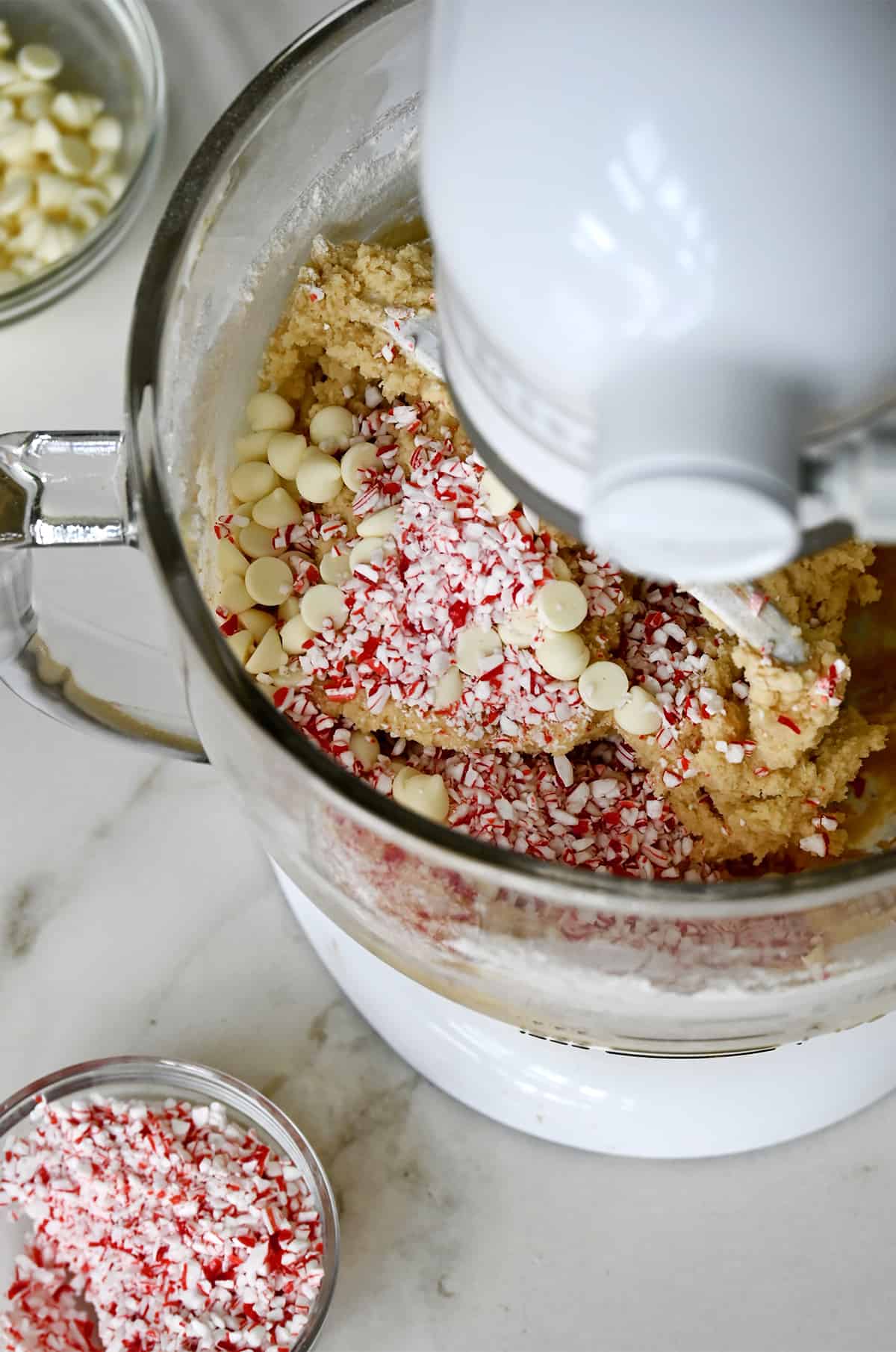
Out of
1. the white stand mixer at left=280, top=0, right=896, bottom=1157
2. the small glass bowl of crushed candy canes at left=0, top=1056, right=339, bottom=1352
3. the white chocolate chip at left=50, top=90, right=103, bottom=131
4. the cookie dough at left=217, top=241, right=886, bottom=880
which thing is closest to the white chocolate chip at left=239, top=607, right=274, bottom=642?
the cookie dough at left=217, top=241, right=886, bottom=880

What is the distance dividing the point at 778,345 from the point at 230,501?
0.46 meters

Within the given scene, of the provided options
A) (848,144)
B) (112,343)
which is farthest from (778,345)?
(112,343)

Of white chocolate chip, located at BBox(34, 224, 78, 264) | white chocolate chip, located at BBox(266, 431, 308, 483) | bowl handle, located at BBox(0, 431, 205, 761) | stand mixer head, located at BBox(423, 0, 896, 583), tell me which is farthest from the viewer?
white chocolate chip, located at BBox(34, 224, 78, 264)

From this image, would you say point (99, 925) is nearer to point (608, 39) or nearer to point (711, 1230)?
point (711, 1230)

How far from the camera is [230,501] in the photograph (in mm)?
726

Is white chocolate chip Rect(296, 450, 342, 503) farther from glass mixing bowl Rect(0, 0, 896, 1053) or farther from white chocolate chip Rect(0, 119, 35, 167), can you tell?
white chocolate chip Rect(0, 119, 35, 167)

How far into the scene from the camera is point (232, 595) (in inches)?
27.4

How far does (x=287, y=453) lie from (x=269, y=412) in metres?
0.03

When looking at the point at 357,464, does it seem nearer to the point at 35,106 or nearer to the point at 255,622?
the point at 255,622

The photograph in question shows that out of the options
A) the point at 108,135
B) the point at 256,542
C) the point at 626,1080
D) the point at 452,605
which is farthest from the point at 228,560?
the point at 108,135

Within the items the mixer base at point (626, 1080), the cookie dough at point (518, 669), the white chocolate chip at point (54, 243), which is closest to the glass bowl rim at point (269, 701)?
the cookie dough at point (518, 669)

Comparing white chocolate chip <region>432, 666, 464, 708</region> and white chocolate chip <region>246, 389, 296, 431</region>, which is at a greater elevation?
white chocolate chip <region>246, 389, 296, 431</region>

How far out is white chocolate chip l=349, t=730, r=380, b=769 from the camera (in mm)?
671

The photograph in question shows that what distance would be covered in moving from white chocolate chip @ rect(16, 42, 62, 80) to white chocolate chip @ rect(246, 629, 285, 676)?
0.55 metres
